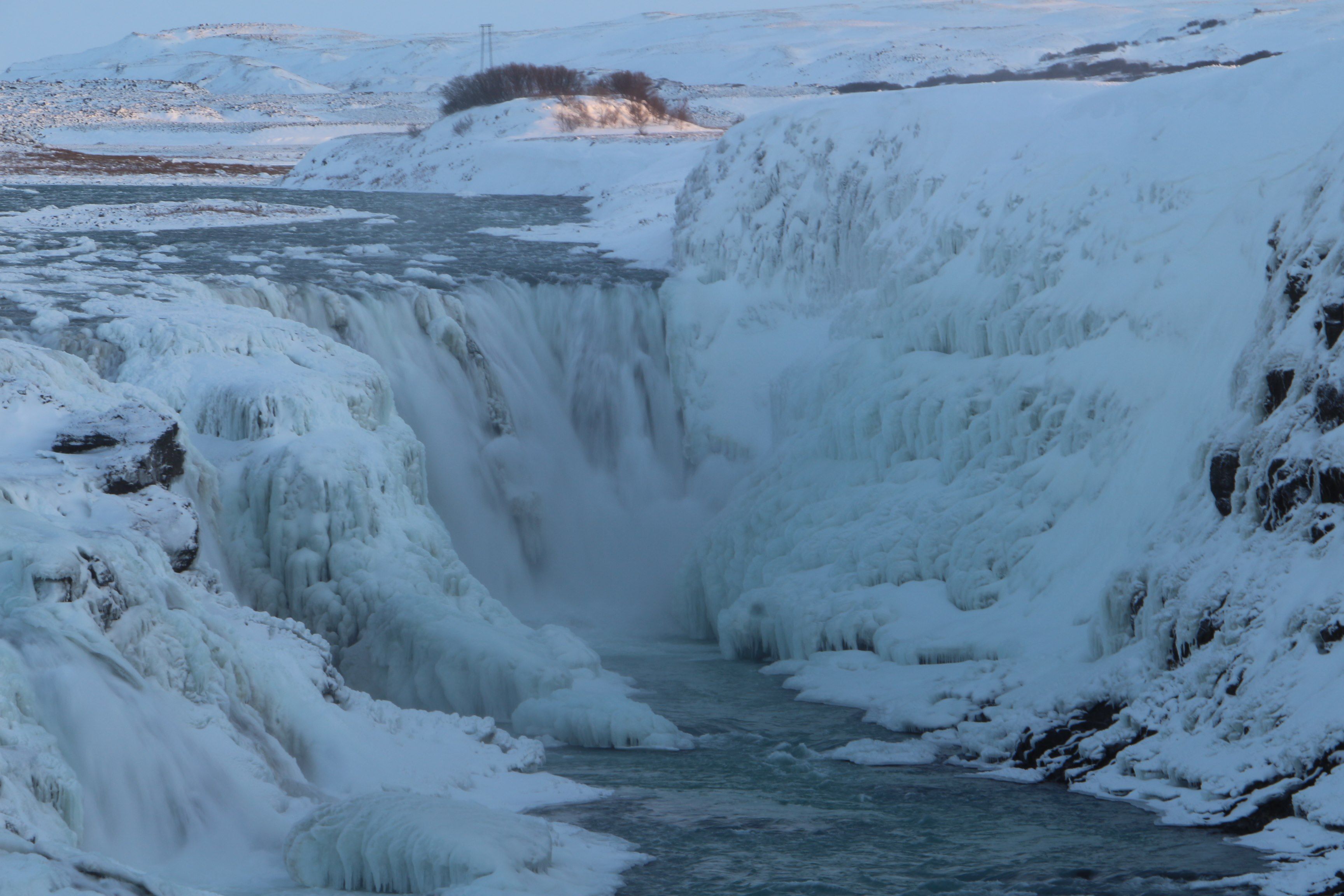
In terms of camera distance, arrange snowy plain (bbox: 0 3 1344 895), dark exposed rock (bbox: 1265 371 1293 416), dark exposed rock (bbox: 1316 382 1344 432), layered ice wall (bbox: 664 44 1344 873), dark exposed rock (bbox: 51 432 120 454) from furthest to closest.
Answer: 1. dark exposed rock (bbox: 1265 371 1293 416)
2. dark exposed rock (bbox: 51 432 120 454)
3. layered ice wall (bbox: 664 44 1344 873)
4. dark exposed rock (bbox: 1316 382 1344 432)
5. snowy plain (bbox: 0 3 1344 895)

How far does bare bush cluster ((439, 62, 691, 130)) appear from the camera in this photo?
129ft

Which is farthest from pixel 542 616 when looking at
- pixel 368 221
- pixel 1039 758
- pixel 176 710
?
pixel 368 221

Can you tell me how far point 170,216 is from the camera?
20.4 metres

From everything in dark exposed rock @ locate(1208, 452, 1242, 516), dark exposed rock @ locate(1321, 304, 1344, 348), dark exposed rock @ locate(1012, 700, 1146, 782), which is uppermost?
dark exposed rock @ locate(1321, 304, 1344, 348)

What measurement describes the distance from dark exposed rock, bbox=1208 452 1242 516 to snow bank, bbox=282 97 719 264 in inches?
408

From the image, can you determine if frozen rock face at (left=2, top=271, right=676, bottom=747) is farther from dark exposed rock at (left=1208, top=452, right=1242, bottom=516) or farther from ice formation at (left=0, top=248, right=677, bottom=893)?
dark exposed rock at (left=1208, top=452, right=1242, bottom=516)

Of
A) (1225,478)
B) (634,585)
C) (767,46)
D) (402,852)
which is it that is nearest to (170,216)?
(634,585)

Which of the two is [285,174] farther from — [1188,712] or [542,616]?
[1188,712]

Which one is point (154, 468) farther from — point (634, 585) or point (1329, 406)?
point (1329, 406)

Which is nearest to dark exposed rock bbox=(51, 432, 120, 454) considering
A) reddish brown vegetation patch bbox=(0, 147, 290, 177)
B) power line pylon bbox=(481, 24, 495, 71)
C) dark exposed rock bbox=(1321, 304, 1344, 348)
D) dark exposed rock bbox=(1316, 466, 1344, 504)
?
dark exposed rock bbox=(1316, 466, 1344, 504)

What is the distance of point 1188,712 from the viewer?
7.88m

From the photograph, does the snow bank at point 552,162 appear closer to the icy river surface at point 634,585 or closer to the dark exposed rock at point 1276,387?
the icy river surface at point 634,585

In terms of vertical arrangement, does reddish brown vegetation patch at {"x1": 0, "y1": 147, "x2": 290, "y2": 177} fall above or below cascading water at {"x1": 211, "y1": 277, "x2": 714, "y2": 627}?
above

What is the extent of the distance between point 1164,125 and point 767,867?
26.7ft
